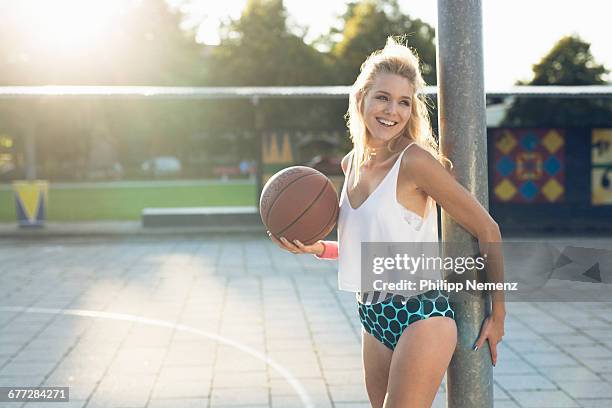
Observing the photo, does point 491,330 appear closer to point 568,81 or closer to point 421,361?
point 421,361

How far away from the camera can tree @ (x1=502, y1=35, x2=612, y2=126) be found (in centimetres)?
2406

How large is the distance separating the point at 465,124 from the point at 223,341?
13.9 feet

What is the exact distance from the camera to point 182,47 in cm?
4019

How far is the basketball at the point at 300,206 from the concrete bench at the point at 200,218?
12.0 m

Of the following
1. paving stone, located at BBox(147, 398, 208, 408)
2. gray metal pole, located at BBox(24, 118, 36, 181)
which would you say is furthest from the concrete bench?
paving stone, located at BBox(147, 398, 208, 408)

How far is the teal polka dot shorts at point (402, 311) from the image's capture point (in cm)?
260

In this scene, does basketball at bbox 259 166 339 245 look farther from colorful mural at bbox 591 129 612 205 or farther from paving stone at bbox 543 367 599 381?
colorful mural at bbox 591 129 612 205

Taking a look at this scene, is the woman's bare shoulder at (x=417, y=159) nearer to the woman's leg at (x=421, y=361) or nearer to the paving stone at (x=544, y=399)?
the woman's leg at (x=421, y=361)

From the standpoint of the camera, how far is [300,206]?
306 cm

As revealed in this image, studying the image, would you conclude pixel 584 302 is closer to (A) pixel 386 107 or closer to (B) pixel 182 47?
(A) pixel 386 107

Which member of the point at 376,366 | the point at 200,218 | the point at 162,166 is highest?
the point at 376,366

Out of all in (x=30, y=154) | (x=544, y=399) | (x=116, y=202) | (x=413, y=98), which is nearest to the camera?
(x=413, y=98)

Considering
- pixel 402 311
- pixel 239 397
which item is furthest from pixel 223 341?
pixel 402 311
